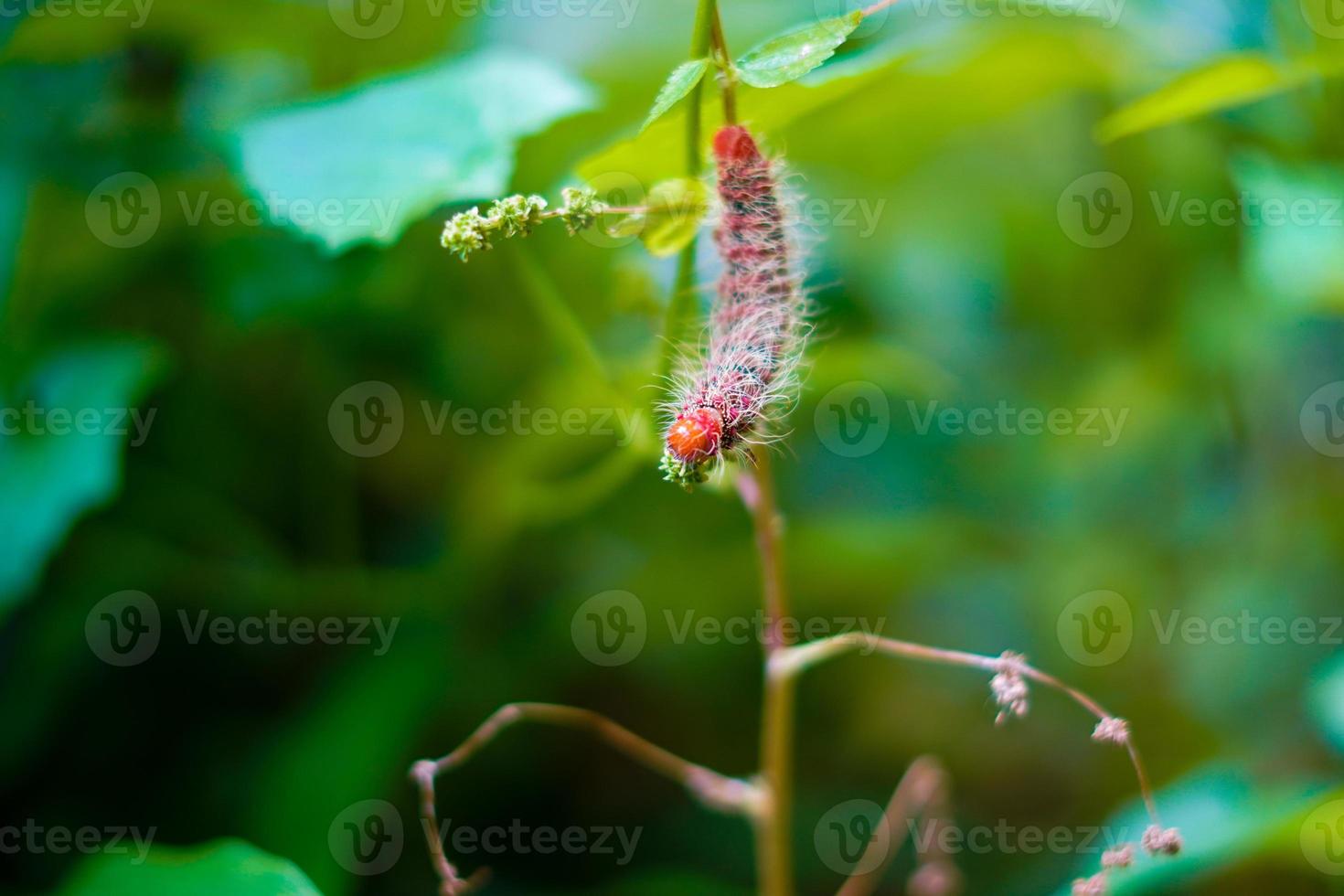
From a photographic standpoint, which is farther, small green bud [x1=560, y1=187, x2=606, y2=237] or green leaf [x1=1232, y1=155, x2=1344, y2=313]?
green leaf [x1=1232, y1=155, x2=1344, y2=313]

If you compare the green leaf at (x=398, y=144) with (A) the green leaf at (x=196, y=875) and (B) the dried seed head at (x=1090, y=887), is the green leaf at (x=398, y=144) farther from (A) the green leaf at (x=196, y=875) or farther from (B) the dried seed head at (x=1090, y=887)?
(B) the dried seed head at (x=1090, y=887)

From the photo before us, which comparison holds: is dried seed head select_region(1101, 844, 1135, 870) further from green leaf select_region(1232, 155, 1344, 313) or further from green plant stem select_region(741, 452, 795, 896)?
green leaf select_region(1232, 155, 1344, 313)

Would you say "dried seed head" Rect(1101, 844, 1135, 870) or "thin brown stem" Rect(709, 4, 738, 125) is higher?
"thin brown stem" Rect(709, 4, 738, 125)

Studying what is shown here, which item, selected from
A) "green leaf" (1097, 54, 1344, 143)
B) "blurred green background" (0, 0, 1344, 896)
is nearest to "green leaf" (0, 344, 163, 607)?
"blurred green background" (0, 0, 1344, 896)

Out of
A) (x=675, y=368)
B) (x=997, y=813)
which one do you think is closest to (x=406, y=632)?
(x=675, y=368)

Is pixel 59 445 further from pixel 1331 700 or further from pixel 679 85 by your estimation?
pixel 1331 700

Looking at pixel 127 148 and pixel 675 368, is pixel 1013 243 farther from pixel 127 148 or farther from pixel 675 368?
pixel 127 148
